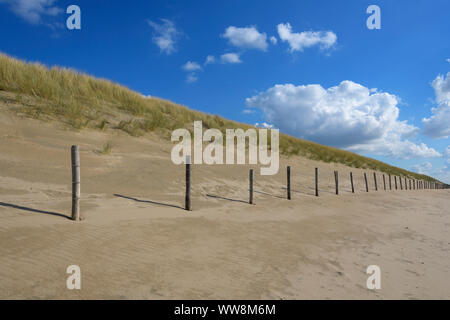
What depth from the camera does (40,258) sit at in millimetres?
4023

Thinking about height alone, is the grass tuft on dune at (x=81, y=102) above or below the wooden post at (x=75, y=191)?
above

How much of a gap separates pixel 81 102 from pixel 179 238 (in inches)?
540

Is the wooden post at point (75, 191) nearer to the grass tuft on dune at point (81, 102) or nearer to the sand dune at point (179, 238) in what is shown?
the sand dune at point (179, 238)

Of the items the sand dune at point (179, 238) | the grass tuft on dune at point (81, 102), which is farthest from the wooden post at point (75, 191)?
the grass tuft on dune at point (81, 102)

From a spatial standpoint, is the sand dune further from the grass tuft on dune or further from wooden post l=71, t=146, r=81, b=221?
the grass tuft on dune

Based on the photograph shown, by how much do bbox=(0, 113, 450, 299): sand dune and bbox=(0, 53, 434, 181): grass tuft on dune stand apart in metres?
2.25

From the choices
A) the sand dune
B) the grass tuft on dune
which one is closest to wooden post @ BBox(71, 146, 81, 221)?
the sand dune

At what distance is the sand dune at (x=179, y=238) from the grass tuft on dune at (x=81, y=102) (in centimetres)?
225

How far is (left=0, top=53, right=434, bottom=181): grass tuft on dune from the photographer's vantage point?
13.6 meters

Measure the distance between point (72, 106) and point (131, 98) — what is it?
17.4 ft

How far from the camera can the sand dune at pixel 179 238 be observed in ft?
12.4

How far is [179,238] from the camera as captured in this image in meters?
5.55
